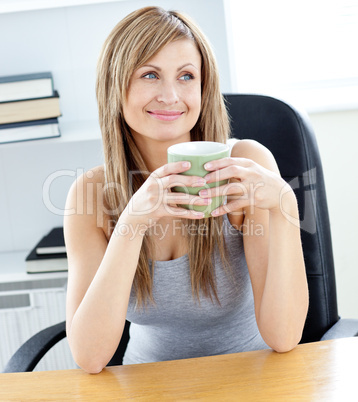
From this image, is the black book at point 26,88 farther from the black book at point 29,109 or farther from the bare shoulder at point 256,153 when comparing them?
the bare shoulder at point 256,153

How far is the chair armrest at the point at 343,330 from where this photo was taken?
1162 mm

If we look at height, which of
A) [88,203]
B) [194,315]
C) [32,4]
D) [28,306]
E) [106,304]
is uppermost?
[32,4]

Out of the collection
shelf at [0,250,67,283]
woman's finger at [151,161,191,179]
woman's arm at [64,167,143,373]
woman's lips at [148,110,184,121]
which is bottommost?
shelf at [0,250,67,283]

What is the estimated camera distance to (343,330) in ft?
3.90

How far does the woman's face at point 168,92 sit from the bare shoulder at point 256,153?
0.14 metres

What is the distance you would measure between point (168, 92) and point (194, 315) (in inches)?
19.9

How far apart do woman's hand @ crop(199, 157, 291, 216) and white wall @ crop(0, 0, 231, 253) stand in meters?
1.01

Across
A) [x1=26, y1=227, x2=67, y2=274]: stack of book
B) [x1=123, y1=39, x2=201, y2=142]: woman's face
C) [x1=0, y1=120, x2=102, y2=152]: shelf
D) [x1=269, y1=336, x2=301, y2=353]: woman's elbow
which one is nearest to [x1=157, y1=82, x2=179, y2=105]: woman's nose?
[x1=123, y1=39, x2=201, y2=142]: woman's face

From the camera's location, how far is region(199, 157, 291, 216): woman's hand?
36.7 inches

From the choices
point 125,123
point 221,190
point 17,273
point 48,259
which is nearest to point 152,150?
point 125,123

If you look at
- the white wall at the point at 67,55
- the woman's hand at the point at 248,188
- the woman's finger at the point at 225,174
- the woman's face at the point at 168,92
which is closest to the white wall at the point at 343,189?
the white wall at the point at 67,55

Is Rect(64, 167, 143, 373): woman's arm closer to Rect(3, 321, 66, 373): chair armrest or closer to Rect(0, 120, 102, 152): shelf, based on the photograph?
Rect(3, 321, 66, 373): chair armrest

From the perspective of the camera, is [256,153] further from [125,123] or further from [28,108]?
[28,108]

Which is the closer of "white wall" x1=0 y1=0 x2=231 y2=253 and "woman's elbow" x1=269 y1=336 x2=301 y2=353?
"woman's elbow" x1=269 y1=336 x2=301 y2=353
